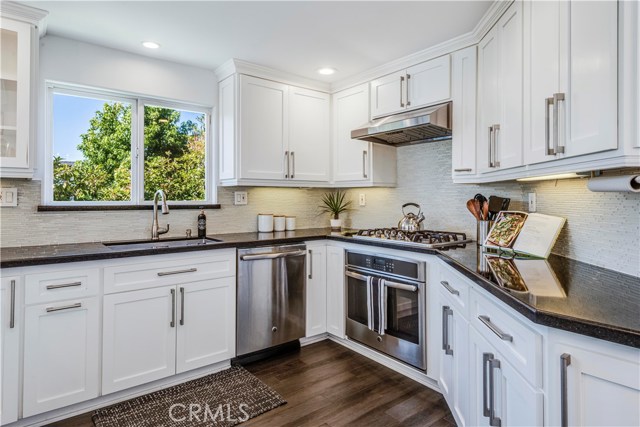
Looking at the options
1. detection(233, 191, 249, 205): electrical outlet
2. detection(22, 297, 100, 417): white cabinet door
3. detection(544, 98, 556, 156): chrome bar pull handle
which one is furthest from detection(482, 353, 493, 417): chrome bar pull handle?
detection(233, 191, 249, 205): electrical outlet

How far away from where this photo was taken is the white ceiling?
2.04 m

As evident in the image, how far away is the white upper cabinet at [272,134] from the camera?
2.92 meters

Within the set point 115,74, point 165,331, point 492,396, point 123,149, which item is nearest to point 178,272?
point 165,331

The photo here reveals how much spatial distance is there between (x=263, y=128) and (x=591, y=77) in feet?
7.59

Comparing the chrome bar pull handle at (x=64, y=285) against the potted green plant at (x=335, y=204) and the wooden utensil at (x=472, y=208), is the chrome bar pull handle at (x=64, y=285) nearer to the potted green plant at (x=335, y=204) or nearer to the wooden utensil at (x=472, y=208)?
the potted green plant at (x=335, y=204)

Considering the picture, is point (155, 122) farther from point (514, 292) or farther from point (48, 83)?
point (514, 292)

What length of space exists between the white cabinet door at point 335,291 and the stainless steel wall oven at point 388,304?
68 mm

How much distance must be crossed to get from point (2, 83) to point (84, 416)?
1970 mm

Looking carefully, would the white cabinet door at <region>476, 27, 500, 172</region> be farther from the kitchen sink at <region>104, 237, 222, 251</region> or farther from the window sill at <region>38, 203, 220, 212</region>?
the window sill at <region>38, 203, 220, 212</region>

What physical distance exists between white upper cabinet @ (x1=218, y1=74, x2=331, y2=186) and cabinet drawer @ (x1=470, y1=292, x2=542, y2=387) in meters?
2.01

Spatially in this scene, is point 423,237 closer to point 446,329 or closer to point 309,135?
point 446,329

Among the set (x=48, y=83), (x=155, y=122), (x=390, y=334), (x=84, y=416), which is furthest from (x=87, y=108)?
(x=390, y=334)

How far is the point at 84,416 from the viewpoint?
2039 mm

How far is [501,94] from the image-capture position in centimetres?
198
